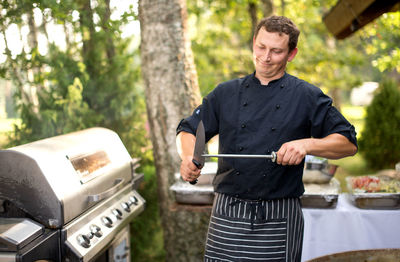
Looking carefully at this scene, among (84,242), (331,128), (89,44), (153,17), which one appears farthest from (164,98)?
(331,128)

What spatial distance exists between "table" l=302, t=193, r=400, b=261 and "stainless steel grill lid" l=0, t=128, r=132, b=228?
4.72ft

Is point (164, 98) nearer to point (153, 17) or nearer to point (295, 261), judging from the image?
point (153, 17)

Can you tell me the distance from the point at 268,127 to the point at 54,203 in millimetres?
1090

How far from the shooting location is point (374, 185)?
9.52 ft

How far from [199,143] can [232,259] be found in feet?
2.18

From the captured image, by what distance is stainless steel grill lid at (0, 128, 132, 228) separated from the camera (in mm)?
1952

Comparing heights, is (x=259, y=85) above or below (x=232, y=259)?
above

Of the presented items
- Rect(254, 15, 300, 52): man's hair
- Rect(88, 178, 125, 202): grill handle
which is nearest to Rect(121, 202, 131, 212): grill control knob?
Rect(88, 178, 125, 202): grill handle

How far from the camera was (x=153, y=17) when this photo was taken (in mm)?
3379

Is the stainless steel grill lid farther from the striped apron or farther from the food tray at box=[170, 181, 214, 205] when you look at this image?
the striped apron

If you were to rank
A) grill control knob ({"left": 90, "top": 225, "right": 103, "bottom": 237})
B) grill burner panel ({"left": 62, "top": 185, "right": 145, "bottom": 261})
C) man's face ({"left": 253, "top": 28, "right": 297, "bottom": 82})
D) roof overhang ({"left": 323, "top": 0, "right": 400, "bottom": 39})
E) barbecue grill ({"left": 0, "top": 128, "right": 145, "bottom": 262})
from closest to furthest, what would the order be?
1. barbecue grill ({"left": 0, "top": 128, "right": 145, "bottom": 262})
2. man's face ({"left": 253, "top": 28, "right": 297, "bottom": 82})
3. grill burner panel ({"left": 62, "top": 185, "right": 145, "bottom": 261})
4. grill control knob ({"left": 90, "top": 225, "right": 103, "bottom": 237})
5. roof overhang ({"left": 323, "top": 0, "right": 400, "bottom": 39})

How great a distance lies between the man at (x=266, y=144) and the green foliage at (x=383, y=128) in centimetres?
609

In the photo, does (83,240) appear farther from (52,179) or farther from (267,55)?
(267,55)

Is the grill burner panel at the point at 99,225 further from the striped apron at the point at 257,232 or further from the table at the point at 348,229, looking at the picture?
the table at the point at 348,229
